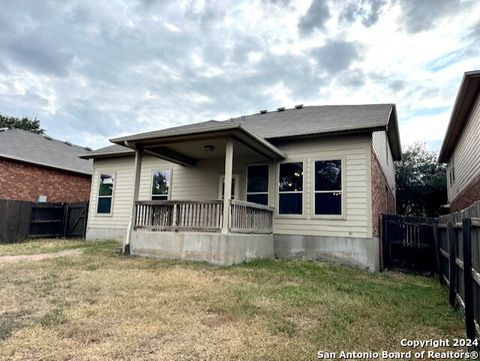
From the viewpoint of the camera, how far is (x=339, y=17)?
35.6ft

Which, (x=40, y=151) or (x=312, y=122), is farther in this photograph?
(x=40, y=151)

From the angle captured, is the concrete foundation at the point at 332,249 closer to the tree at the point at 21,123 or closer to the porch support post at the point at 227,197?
the porch support post at the point at 227,197

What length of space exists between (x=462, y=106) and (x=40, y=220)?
1700cm

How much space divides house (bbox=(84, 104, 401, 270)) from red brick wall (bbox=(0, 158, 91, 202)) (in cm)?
1014

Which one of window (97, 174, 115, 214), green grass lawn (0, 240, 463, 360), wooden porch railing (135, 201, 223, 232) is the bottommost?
green grass lawn (0, 240, 463, 360)

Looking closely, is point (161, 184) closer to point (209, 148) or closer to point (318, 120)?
point (209, 148)

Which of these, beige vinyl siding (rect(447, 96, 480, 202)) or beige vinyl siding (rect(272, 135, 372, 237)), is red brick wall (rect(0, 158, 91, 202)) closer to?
beige vinyl siding (rect(272, 135, 372, 237))

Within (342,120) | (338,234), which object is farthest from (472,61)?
(338,234)

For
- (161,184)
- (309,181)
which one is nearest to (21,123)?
(161,184)

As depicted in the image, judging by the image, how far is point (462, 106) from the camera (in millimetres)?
9734

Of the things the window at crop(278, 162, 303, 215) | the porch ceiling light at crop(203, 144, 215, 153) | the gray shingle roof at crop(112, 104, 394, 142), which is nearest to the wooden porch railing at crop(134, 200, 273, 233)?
the window at crop(278, 162, 303, 215)

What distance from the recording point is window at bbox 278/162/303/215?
9.91 m

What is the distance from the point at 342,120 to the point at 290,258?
4.70 m

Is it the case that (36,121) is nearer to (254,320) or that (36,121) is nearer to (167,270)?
(167,270)
